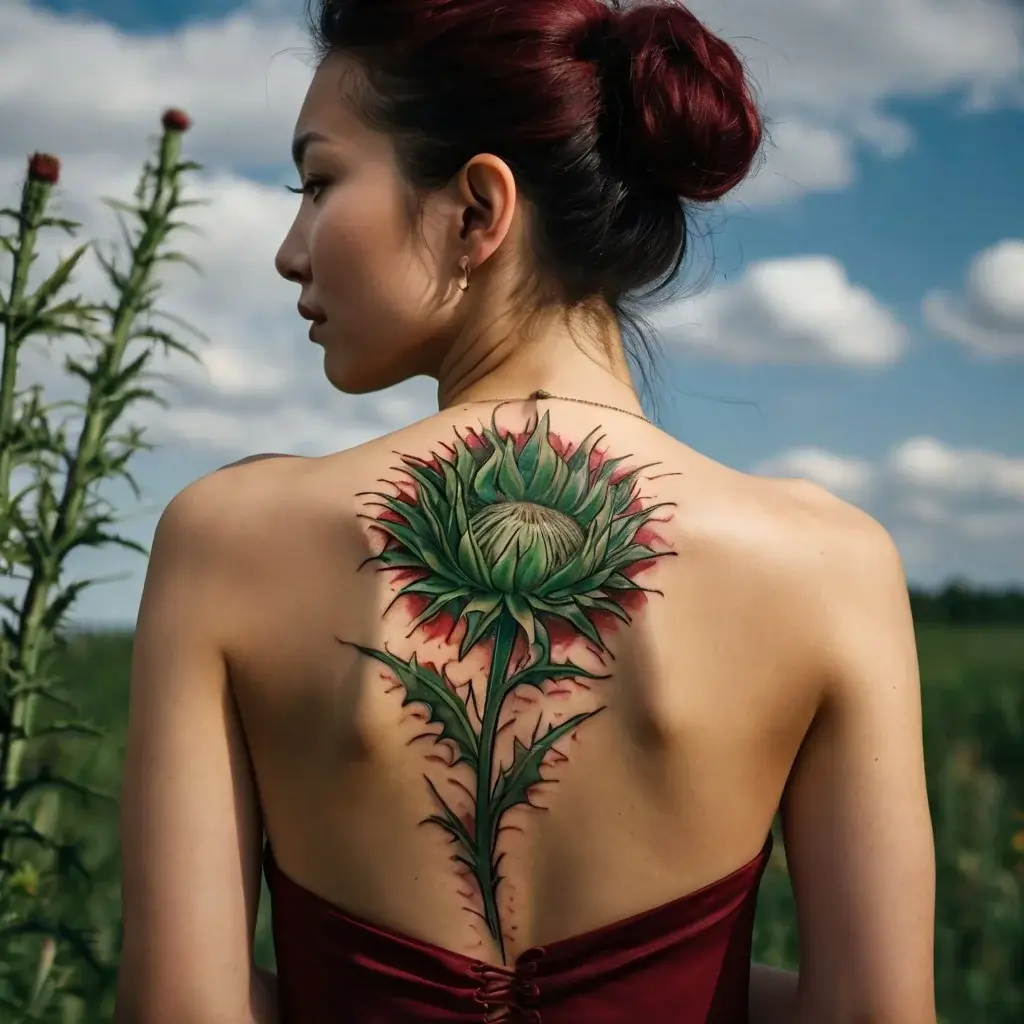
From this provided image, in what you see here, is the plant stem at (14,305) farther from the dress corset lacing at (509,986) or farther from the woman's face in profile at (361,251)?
the dress corset lacing at (509,986)

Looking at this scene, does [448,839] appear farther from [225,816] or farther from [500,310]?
[500,310]

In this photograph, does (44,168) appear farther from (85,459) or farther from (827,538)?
(827,538)

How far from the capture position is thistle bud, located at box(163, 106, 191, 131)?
299 cm

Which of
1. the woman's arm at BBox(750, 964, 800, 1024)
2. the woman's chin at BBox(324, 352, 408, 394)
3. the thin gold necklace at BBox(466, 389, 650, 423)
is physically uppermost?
the woman's chin at BBox(324, 352, 408, 394)

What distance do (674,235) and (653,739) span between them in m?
0.83

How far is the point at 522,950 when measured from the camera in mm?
1745

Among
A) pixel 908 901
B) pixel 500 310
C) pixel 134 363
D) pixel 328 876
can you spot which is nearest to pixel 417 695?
pixel 328 876

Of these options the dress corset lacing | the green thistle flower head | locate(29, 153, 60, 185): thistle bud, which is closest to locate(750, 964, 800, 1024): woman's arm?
the dress corset lacing

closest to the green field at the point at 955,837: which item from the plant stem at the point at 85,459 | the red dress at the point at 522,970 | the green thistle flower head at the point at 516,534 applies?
the plant stem at the point at 85,459

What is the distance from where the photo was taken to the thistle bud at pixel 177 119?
2990mm

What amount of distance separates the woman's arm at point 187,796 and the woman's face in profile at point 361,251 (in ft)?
1.11

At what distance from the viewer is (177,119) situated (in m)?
2.99

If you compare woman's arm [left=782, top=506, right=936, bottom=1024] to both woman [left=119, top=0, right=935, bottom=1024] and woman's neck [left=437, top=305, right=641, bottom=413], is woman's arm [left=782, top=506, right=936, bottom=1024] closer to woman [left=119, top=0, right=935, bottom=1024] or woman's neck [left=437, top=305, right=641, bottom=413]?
woman [left=119, top=0, right=935, bottom=1024]

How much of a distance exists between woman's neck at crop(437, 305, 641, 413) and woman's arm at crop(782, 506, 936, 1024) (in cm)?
35
